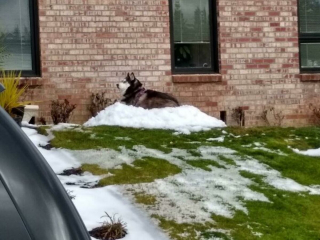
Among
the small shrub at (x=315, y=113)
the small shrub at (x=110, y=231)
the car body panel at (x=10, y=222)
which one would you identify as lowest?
the small shrub at (x=110, y=231)

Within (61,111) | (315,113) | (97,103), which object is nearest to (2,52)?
(61,111)

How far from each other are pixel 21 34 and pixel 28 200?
10431mm

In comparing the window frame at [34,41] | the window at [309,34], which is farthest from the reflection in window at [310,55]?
the window frame at [34,41]

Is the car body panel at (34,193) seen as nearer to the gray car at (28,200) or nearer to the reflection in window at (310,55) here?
the gray car at (28,200)

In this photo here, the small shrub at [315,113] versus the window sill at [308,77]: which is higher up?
the window sill at [308,77]

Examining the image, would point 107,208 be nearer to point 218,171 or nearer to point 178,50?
point 218,171

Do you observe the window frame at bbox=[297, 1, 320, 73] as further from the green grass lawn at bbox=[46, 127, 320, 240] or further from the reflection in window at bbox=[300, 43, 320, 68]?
the green grass lawn at bbox=[46, 127, 320, 240]

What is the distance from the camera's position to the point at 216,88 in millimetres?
12500

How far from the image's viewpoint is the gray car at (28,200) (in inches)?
68.7

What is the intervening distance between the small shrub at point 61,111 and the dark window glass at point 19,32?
2.60ft

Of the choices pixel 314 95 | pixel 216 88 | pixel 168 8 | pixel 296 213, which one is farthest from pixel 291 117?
pixel 296 213

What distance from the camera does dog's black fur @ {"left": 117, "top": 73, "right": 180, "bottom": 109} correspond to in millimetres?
11211

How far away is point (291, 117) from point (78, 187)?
23.3 feet

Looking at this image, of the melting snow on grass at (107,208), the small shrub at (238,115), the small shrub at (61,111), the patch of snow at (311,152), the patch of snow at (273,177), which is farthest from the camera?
the small shrub at (238,115)
